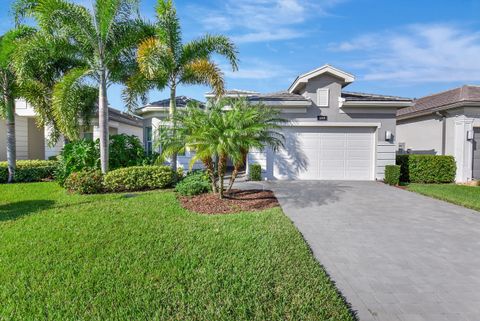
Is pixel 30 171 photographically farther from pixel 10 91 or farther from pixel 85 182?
pixel 85 182

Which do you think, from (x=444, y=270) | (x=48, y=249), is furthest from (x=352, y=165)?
(x=48, y=249)

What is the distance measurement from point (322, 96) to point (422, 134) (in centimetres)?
703

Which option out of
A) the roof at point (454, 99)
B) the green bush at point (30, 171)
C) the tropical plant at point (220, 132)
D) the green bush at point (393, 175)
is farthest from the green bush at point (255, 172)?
the roof at point (454, 99)

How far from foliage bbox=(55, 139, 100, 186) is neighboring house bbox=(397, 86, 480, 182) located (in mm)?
16152

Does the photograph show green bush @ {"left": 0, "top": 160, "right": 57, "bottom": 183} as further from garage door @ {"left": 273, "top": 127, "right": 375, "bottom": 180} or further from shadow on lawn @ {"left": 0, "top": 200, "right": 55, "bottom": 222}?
garage door @ {"left": 273, "top": 127, "right": 375, "bottom": 180}

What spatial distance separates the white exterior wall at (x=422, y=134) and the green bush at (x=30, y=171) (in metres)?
19.1

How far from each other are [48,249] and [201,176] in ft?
18.8

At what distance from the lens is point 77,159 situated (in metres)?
11.3

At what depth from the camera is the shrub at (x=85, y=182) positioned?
9938 mm

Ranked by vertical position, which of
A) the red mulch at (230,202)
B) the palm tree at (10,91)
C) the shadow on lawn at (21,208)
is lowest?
the shadow on lawn at (21,208)

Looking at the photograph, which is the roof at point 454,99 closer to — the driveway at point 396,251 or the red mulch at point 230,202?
the driveway at point 396,251

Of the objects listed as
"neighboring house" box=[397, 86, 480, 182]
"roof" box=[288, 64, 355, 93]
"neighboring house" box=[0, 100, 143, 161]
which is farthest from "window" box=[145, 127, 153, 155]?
"neighboring house" box=[397, 86, 480, 182]

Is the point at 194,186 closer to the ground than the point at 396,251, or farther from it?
farther from it

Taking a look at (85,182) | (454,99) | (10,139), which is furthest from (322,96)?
(10,139)
